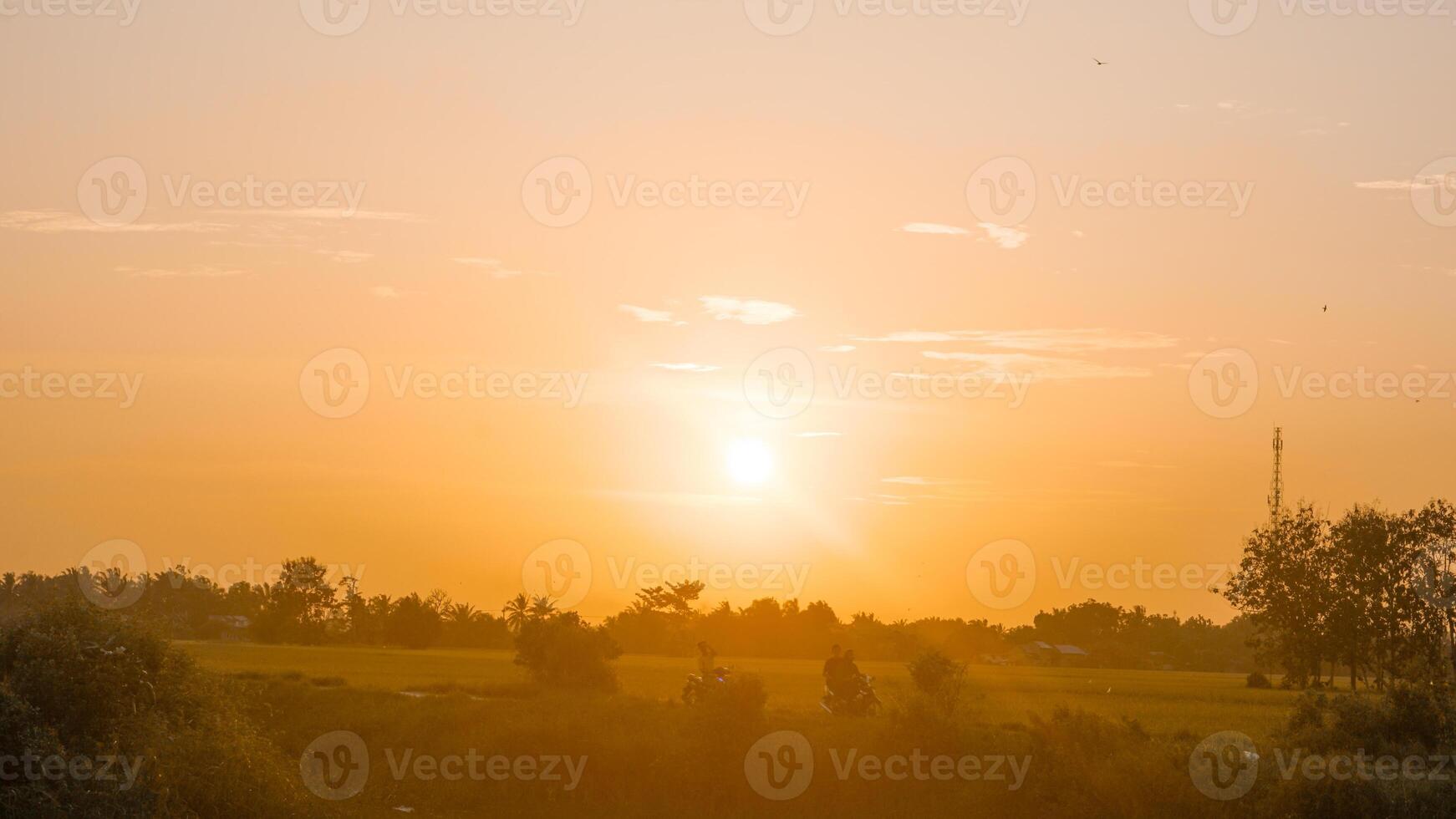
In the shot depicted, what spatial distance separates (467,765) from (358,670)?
24.3 m

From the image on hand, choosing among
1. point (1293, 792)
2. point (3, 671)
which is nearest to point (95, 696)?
point (3, 671)

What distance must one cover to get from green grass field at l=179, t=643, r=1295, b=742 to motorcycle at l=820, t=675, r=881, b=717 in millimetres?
722

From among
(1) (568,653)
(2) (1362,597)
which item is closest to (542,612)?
(1) (568,653)

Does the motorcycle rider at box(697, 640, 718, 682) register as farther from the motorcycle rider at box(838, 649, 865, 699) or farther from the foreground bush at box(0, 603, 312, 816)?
→ the foreground bush at box(0, 603, 312, 816)

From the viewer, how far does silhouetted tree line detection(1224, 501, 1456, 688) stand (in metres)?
66.4

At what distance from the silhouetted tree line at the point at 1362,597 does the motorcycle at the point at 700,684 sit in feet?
141

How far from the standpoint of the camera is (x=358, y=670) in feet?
183

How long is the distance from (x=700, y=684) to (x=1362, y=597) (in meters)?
48.1

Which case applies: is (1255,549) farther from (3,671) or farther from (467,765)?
(3,671)

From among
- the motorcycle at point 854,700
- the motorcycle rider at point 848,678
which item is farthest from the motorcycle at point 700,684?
the motorcycle rider at point 848,678

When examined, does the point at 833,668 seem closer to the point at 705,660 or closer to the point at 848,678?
the point at 848,678

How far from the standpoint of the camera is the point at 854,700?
3684cm

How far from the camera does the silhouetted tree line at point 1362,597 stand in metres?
66.4

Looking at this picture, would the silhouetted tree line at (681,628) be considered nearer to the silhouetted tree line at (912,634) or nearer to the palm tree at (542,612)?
the silhouetted tree line at (912,634)
